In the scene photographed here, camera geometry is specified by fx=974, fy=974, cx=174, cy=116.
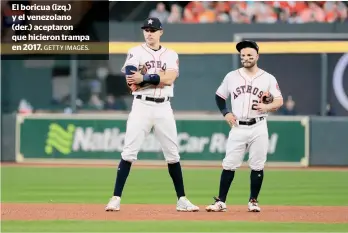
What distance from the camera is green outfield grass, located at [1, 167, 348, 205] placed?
38.1 feet

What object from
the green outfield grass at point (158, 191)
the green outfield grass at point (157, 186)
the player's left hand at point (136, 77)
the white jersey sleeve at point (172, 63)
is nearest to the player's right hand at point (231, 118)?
the white jersey sleeve at point (172, 63)

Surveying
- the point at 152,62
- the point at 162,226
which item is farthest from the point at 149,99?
the point at 162,226

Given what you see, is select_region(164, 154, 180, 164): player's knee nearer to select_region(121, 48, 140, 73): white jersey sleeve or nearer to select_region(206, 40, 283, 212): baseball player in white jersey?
select_region(206, 40, 283, 212): baseball player in white jersey

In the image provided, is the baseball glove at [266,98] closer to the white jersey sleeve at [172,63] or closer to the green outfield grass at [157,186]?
the white jersey sleeve at [172,63]

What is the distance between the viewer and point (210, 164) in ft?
60.8

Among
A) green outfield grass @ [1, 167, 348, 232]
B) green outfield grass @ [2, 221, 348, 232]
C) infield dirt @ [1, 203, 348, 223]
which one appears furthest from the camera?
infield dirt @ [1, 203, 348, 223]

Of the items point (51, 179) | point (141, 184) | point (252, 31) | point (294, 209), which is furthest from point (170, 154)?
point (252, 31)

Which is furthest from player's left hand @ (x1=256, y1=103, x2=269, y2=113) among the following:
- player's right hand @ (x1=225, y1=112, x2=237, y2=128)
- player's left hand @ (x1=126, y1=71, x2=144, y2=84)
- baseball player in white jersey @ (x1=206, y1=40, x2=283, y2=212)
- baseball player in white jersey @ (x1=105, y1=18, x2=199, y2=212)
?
player's left hand @ (x1=126, y1=71, x2=144, y2=84)

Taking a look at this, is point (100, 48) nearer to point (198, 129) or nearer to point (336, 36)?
point (198, 129)

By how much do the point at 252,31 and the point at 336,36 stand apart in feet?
5.48

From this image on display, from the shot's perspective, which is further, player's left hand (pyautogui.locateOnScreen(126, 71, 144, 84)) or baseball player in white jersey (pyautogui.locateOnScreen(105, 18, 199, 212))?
baseball player in white jersey (pyautogui.locateOnScreen(105, 18, 199, 212))

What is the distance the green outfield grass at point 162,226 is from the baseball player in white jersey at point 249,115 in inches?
45.6

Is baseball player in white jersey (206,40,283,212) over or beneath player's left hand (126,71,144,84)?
beneath

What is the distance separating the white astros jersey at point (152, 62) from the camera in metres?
9.52
